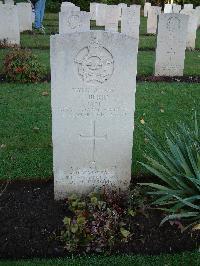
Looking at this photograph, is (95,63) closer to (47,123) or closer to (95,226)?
(95,226)

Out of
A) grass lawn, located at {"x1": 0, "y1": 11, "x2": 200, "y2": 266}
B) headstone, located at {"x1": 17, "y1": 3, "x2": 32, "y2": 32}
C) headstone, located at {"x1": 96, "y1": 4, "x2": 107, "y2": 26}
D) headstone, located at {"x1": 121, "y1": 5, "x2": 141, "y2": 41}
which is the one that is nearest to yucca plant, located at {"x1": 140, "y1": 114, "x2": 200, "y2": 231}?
grass lawn, located at {"x1": 0, "y1": 11, "x2": 200, "y2": 266}

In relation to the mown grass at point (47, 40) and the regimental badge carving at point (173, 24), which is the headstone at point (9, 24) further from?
the regimental badge carving at point (173, 24)

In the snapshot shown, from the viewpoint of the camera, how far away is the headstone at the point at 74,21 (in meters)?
11.7

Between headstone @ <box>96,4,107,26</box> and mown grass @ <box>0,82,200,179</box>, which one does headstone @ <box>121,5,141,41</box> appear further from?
headstone @ <box>96,4,107,26</box>

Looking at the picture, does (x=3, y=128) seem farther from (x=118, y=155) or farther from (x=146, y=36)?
(x=146, y=36)

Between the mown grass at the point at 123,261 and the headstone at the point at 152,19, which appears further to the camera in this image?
the headstone at the point at 152,19

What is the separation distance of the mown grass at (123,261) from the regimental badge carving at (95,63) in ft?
5.67

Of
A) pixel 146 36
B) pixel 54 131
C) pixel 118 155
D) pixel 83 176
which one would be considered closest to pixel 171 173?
pixel 118 155

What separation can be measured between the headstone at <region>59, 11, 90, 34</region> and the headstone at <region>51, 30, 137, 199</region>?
7.53m

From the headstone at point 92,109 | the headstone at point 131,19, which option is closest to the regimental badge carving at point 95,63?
the headstone at point 92,109

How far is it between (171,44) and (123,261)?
24.5 feet

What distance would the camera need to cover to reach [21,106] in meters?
8.22

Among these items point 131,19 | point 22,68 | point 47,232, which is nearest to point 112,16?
point 131,19

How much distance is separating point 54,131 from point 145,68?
289 inches
